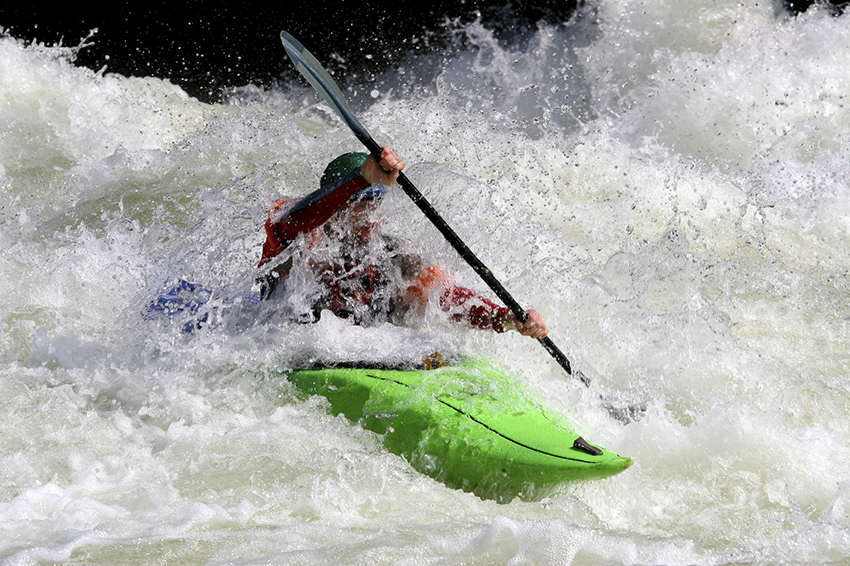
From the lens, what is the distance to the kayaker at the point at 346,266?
A: 9.69 ft

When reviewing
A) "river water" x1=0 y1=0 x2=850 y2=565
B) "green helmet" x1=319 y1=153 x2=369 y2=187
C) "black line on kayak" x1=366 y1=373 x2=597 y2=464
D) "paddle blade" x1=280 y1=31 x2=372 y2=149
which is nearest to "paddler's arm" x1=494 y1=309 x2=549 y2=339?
"river water" x1=0 y1=0 x2=850 y2=565

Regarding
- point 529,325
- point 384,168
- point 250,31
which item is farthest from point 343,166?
point 250,31

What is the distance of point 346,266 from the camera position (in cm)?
300

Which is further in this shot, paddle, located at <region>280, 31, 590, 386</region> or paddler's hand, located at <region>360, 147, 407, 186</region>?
paddle, located at <region>280, 31, 590, 386</region>

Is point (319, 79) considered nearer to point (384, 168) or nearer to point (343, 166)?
point (343, 166)

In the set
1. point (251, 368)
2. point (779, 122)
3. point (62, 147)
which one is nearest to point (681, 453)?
point (251, 368)

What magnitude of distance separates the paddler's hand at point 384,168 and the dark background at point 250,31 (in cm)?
576

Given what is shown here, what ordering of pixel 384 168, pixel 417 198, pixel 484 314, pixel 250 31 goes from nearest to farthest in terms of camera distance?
pixel 384 168 → pixel 417 198 → pixel 484 314 → pixel 250 31

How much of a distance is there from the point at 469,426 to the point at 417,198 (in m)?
1.00

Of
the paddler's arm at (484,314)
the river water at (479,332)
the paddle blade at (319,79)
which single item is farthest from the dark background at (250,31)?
the paddler's arm at (484,314)

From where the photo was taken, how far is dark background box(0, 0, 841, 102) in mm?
7879

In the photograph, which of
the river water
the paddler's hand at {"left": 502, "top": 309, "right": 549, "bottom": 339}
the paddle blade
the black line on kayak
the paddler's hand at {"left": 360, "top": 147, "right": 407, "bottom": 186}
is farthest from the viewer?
the paddler's hand at {"left": 502, "top": 309, "right": 549, "bottom": 339}

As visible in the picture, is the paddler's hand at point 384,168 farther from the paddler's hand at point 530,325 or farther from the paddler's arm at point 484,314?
the paddler's hand at point 530,325

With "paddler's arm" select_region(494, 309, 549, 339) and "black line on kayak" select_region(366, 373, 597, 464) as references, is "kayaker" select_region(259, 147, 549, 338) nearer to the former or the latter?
"paddler's arm" select_region(494, 309, 549, 339)
